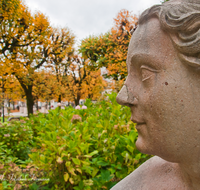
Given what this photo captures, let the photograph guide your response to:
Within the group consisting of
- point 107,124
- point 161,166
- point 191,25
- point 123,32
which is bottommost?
point 161,166

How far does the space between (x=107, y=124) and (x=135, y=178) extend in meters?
1.14

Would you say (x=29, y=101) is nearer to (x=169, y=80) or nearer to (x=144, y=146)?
(x=144, y=146)

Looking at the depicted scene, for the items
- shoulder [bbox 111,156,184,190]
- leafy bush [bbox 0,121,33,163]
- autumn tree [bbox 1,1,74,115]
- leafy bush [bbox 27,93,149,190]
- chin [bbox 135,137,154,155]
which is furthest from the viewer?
autumn tree [bbox 1,1,74,115]

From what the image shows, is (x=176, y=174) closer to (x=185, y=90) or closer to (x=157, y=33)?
(x=185, y=90)

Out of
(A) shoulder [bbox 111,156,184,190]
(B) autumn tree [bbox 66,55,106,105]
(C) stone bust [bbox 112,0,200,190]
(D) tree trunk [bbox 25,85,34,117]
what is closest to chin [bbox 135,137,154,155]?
(C) stone bust [bbox 112,0,200,190]

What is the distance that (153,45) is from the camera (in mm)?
814

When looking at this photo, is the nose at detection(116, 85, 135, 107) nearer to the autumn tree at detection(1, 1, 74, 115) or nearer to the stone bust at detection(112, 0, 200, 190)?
the stone bust at detection(112, 0, 200, 190)

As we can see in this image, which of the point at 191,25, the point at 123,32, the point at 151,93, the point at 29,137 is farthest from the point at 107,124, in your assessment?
the point at 123,32

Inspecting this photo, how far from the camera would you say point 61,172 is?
2211 millimetres

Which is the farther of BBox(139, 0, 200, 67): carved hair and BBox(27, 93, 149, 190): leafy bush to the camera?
BBox(27, 93, 149, 190): leafy bush

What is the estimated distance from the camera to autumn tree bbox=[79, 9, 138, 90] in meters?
6.64

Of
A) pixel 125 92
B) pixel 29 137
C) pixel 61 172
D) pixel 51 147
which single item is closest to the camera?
pixel 125 92

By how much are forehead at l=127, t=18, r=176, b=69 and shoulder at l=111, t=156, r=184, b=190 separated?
2.40ft

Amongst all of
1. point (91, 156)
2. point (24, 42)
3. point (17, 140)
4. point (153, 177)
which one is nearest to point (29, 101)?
point (24, 42)
